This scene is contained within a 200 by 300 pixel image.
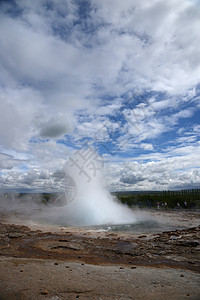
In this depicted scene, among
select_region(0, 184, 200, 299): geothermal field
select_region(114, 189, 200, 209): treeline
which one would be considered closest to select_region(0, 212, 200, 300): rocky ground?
select_region(0, 184, 200, 299): geothermal field

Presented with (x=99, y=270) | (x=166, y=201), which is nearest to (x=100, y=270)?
(x=99, y=270)

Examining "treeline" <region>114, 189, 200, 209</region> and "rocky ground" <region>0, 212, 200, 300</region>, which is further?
"treeline" <region>114, 189, 200, 209</region>

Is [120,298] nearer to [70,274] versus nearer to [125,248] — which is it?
[70,274]

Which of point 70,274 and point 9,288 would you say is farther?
point 70,274

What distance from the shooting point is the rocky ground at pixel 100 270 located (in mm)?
4426

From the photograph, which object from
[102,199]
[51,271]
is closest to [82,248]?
[51,271]

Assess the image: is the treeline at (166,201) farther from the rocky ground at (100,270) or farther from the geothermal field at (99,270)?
the rocky ground at (100,270)

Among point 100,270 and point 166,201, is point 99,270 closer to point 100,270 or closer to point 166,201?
point 100,270

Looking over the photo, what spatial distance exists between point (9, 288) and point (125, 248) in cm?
564

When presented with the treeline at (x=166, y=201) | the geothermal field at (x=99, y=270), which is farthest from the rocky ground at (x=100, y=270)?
the treeline at (x=166, y=201)

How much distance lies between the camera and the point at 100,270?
6004 millimetres

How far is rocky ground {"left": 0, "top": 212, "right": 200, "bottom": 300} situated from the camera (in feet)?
14.5

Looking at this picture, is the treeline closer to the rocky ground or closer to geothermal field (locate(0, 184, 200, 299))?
geothermal field (locate(0, 184, 200, 299))

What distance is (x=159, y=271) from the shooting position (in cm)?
600
